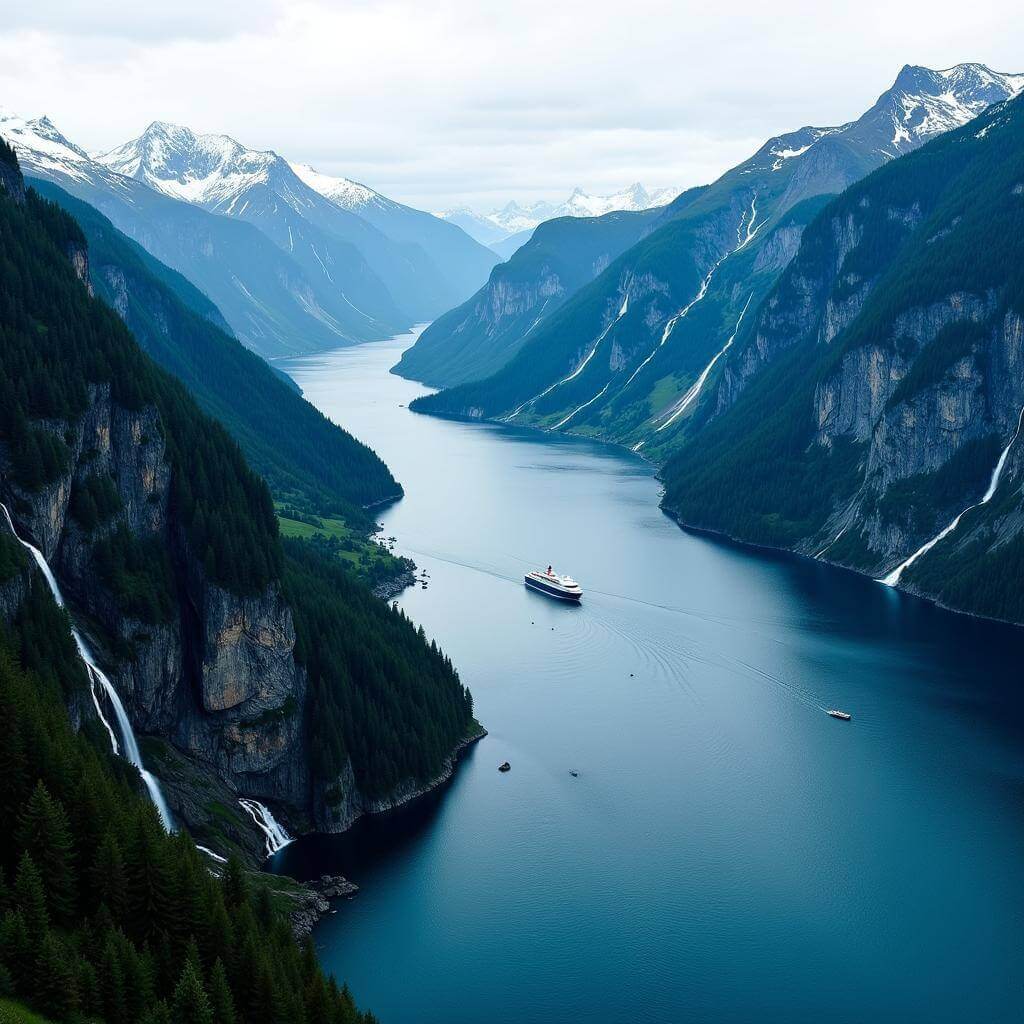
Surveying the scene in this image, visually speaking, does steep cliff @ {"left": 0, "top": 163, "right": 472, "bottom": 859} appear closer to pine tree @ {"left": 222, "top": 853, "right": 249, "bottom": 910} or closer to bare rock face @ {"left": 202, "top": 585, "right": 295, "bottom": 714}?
bare rock face @ {"left": 202, "top": 585, "right": 295, "bottom": 714}

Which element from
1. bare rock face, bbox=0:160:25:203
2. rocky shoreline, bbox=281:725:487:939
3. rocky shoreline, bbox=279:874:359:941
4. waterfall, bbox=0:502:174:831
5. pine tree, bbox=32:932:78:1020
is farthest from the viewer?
bare rock face, bbox=0:160:25:203

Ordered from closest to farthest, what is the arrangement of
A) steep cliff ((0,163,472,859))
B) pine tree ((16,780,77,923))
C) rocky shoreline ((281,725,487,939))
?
pine tree ((16,780,77,923)) → rocky shoreline ((281,725,487,939)) → steep cliff ((0,163,472,859))

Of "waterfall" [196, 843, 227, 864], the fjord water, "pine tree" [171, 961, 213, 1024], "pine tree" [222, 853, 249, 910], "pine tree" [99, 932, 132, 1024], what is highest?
"pine tree" [99, 932, 132, 1024]

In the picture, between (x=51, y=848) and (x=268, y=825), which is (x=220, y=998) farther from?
(x=268, y=825)

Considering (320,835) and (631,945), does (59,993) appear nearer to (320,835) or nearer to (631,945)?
(631,945)

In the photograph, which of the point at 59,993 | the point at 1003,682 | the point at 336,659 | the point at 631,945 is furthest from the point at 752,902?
the point at 1003,682

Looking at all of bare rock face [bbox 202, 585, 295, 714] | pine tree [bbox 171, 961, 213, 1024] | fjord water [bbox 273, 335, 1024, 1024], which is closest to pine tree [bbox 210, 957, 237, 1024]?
pine tree [bbox 171, 961, 213, 1024]
